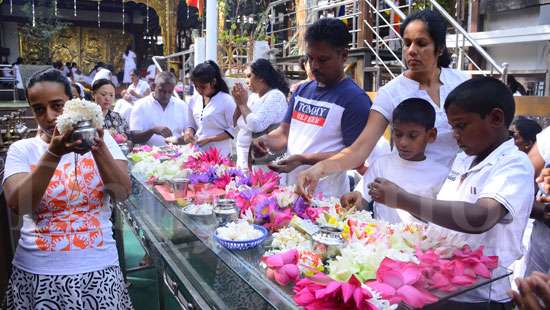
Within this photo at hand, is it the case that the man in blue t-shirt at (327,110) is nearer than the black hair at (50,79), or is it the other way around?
the black hair at (50,79)

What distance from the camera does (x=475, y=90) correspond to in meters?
1.44

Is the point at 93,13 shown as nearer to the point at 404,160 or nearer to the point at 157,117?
the point at 157,117

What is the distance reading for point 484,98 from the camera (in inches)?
56.0

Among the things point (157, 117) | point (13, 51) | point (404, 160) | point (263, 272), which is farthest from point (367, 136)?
point (13, 51)

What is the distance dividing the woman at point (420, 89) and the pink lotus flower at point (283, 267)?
24.9 inches

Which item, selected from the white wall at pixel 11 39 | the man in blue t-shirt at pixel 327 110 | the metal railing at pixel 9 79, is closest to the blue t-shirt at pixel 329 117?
the man in blue t-shirt at pixel 327 110

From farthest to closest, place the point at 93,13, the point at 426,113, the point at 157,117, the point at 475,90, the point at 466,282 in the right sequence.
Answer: the point at 93,13 → the point at 157,117 → the point at 426,113 → the point at 475,90 → the point at 466,282

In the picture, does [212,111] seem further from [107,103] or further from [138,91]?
[138,91]

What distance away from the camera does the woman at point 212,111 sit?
390 cm

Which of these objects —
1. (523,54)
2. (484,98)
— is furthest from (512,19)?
(484,98)

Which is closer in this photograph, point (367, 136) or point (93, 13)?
point (367, 136)

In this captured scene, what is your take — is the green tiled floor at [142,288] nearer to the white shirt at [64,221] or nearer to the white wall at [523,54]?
the white shirt at [64,221]

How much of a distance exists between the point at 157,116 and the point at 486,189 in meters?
3.42

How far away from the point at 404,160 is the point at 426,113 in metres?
0.24
